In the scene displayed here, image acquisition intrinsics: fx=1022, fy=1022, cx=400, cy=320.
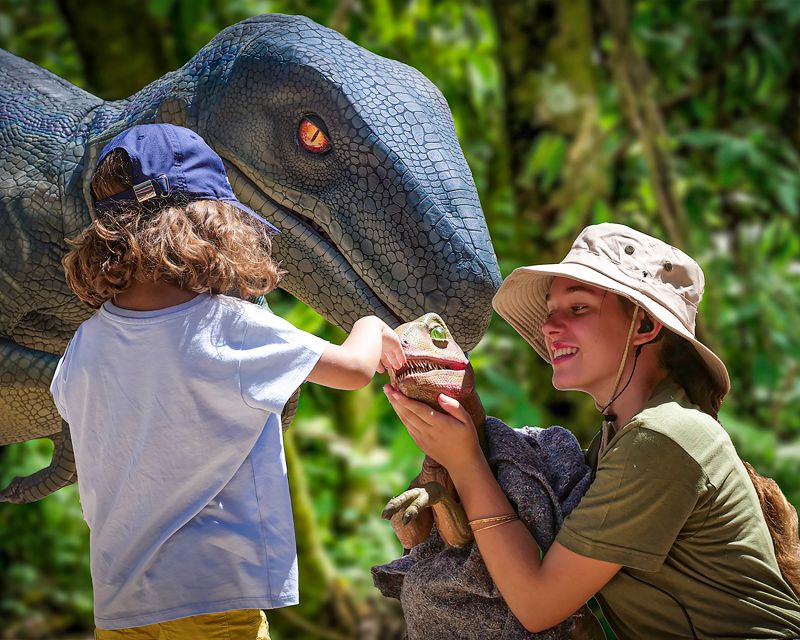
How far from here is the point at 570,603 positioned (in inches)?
50.1

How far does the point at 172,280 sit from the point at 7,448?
286 cm

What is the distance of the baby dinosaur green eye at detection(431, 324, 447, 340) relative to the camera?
1204mm

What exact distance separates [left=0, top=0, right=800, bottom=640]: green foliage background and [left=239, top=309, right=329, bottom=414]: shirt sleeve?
64.5 inches

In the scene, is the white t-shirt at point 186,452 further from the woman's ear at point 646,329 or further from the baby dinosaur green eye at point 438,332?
the woman's ear at point 646,329

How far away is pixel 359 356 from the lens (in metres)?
1.18

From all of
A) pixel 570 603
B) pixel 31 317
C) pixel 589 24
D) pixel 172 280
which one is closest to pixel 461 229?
pixel 172 280

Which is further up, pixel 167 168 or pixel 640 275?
pixel 167 168

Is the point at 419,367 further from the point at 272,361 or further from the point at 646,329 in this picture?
the point at 646,329

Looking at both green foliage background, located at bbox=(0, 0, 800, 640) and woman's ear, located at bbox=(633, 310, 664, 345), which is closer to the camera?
woman's ear, located at bbox=(633, 310, 664, 345)

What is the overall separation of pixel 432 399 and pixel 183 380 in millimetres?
305

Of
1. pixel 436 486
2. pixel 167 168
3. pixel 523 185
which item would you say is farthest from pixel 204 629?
pixel 523 185

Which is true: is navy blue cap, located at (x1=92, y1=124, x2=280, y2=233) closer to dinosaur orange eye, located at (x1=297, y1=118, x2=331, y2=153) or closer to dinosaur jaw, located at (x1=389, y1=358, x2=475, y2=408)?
dinosaur orange eye, located at (x1=297, y1=118, x2=331, y2=153)

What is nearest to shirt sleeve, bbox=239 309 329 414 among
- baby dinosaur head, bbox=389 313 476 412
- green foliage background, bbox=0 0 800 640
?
baby dinosaur head, bbox=389 313 476 412

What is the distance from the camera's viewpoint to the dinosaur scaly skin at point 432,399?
1201mm
